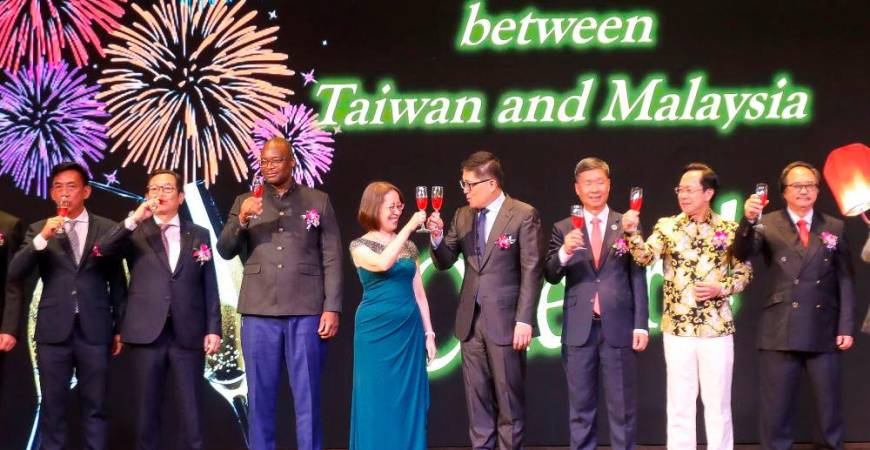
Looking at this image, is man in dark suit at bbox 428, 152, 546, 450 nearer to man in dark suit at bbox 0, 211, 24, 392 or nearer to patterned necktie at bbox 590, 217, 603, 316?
patterned necktie at bbox 590, 217, 603, 316

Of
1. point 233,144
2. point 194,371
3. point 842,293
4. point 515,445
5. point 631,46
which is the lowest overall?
point 515,445

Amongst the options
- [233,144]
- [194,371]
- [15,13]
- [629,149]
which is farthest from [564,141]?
[15,13]

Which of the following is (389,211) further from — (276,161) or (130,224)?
(130,224)

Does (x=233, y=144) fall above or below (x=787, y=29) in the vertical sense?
below

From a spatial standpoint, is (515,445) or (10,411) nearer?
(515,445)

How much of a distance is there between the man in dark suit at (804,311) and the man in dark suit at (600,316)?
2.53ft

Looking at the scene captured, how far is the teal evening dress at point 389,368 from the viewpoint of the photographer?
202 inches

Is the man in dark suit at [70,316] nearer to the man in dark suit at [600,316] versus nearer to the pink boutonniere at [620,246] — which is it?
the man in dark suit at [600,316]

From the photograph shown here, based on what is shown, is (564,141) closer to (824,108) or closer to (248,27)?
(824,108)

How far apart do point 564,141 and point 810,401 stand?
7.51 ft

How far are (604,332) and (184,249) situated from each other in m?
2.26

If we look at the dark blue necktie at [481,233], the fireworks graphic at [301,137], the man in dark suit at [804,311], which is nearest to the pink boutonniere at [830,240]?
the man in dark suit at [804,311]

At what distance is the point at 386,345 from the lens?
5.18m

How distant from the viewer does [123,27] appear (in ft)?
22.1
